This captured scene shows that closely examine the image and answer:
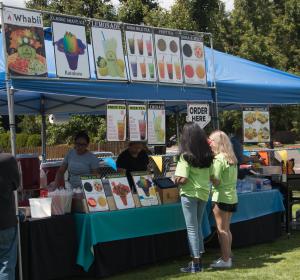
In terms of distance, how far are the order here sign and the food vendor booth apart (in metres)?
0.09

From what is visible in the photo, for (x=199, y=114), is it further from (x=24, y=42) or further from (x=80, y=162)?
(x=24, y=42)

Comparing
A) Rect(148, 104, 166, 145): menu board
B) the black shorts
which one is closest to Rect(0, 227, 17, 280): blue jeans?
Rect(148, 104, 166, 145): menu board

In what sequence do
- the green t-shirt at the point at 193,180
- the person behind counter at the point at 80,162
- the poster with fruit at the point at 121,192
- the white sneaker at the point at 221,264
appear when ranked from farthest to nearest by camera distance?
the person behind counter at the point at 80,162
the white sneaker at the point at 221,264
the poster with fruit at the point at 121,192
the green t-shirt at the point at 193,180

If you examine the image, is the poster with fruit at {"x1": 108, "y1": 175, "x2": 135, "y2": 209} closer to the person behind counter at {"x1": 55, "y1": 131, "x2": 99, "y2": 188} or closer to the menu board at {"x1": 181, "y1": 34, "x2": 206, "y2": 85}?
the person behind counter at {"x1": 55, "y1": 131, "x2": 99, "y2": 188}

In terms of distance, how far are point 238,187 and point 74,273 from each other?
8.39ft

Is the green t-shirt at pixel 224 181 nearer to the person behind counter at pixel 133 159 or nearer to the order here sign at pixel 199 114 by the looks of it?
the order here sign at pixel 199 114

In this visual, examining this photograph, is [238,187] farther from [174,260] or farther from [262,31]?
[262,31]

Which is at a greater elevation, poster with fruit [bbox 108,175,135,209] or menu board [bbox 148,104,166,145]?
menu board [bbox 148,104,166,145]

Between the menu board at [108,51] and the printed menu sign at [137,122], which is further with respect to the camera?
the printed menu sign at [137,122]

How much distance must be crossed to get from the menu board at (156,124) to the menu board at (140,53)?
322 millimetres

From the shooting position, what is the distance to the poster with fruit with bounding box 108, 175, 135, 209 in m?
5.80

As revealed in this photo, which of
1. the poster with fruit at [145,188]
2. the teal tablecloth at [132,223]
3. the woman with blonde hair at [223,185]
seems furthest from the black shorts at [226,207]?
the poster with fruit at [145,188]

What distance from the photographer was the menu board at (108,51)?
5.50m

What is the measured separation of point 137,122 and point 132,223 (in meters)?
1.08
